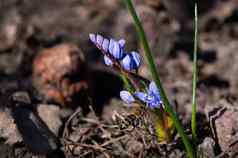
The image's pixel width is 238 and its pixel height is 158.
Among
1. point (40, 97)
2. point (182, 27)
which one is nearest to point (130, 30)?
point (182, 27)

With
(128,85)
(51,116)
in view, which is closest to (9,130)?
(51,116)

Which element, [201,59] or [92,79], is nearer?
[92,79]

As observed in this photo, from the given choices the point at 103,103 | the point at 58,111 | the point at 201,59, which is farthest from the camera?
the point at 201,59

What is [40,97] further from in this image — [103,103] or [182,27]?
[182,27]

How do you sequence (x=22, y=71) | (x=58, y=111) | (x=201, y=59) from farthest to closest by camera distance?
(x=201, y=59)
(x=22, y=71)
(x=58, y=111)

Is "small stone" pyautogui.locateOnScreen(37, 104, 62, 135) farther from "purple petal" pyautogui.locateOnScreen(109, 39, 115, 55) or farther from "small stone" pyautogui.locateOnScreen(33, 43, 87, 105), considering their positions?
"purple petal" pyautogui.locateOnScreen(109, 39, 115, 55)

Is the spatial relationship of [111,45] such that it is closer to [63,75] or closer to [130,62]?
[130,62]

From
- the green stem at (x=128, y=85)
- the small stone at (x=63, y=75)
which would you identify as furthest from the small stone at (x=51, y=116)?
the green stem at (x=128, y=85)
